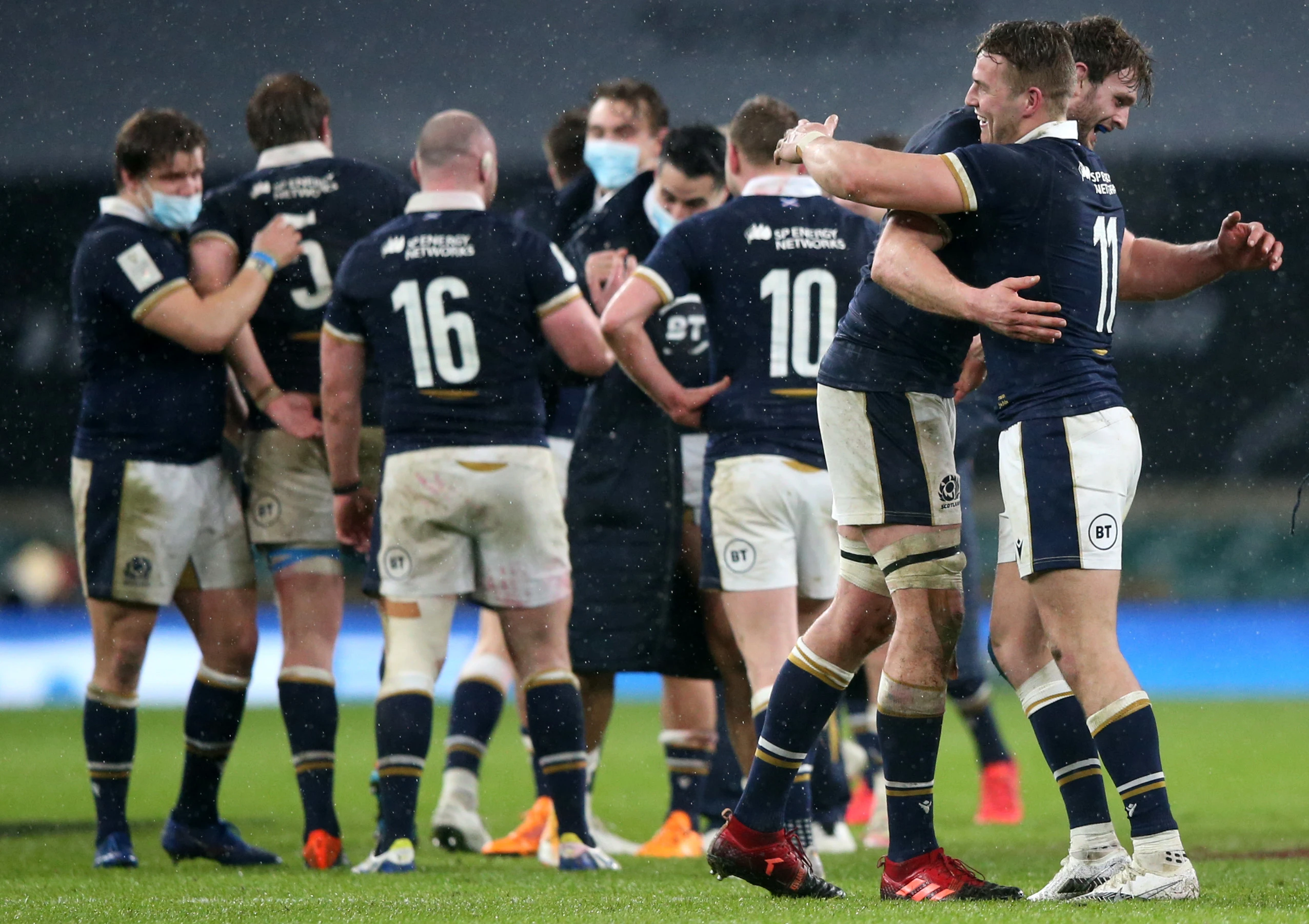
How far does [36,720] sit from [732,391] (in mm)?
11080

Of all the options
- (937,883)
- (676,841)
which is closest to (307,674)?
(676,841)

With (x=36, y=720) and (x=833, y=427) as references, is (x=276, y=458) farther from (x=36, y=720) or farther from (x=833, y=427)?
(x=36, y=720)

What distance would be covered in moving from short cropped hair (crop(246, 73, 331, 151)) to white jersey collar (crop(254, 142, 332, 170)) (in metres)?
0.02

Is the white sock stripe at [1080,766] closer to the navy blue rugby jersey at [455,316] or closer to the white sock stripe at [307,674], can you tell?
the navy blue rugby jersey at [455,316]

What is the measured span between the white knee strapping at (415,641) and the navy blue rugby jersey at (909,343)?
5.57ft

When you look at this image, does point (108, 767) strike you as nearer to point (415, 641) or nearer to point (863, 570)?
point (415, 641)

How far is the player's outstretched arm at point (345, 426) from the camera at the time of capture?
5230mm

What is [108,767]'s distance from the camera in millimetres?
5363

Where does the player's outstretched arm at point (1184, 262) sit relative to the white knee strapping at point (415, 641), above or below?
above

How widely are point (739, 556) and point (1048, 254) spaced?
171cm

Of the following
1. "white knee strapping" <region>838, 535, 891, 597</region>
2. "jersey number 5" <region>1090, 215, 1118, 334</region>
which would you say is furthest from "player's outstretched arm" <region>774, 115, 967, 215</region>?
"white knee strapping" <region>838, 535, 891, 597</region>

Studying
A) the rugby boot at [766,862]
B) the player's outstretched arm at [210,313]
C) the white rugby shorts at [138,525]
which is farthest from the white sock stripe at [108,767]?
the rugby boot at [766,862]

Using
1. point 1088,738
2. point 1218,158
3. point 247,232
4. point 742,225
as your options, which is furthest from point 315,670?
point 1218,158

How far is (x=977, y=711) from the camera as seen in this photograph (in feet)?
21.9
